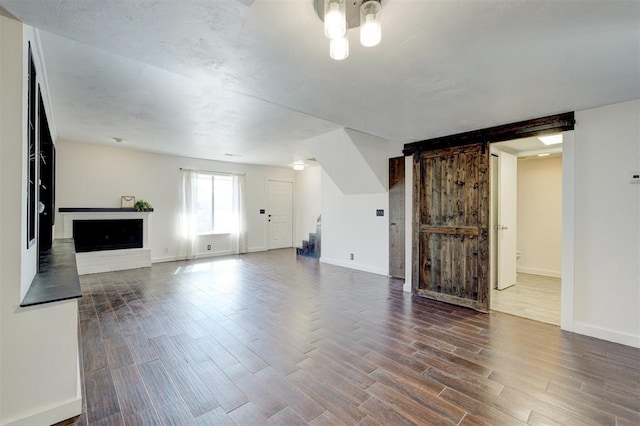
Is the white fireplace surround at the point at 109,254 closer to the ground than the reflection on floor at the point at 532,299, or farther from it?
farther from it

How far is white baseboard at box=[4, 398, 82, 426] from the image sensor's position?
162 cm

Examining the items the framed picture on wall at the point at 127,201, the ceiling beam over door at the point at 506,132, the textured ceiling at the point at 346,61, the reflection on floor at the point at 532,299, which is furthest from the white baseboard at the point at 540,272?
the framed picture on wall at the point at 127,201

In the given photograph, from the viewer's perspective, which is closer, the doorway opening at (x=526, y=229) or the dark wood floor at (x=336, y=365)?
the dark wood floor at (x=336, y=365)

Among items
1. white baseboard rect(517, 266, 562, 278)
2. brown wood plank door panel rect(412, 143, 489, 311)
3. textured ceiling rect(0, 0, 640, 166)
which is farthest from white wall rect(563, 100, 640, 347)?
white baseboard rect(517, 266, 562, 278)

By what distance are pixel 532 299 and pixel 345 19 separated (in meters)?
4.56

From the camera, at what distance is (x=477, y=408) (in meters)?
1.86

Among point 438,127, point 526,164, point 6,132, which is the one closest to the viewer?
point 6,132

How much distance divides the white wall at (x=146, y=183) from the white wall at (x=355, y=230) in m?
2.66

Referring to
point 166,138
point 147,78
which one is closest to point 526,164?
point 147,78

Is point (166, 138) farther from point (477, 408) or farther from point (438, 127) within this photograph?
point (477, 408)

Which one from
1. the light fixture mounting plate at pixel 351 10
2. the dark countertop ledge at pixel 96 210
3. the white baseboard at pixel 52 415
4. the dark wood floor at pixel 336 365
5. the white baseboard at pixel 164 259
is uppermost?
the light fixture mounting plate at pixel 351 10

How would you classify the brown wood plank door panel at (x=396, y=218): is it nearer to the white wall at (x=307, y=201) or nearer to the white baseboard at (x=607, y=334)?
the white baseboard at (x=607, y=334)

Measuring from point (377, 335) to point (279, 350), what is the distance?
1013 mm

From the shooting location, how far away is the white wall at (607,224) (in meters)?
2.76
